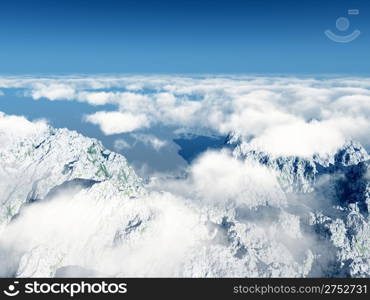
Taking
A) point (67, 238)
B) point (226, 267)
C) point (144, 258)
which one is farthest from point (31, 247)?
point (226, 267)

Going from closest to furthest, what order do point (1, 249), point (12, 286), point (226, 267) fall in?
point (12, 286) < point (226, 267) < point (1, 249)

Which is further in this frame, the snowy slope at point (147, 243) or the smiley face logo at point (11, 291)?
the snowy slope at point (147, 243)

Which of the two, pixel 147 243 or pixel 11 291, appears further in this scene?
A: pixel 147 243

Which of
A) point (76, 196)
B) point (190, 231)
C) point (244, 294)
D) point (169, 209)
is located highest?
point (76, 196)

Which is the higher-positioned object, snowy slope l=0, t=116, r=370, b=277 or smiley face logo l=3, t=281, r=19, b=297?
snowy slope l=0, t=116, r=370, b=277

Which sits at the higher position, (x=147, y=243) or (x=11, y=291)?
(x=147, y=243)

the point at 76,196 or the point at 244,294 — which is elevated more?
the point at 76,196

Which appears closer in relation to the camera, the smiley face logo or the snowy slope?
the smiley face logo

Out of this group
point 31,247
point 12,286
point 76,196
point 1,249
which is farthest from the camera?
point 76,196

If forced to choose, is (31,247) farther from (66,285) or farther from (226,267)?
(66,285)

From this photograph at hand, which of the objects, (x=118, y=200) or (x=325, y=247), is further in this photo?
(x=325, y=247)

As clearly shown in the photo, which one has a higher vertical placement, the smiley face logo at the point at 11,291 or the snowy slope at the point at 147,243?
the snowy slope at the point at 147,243
